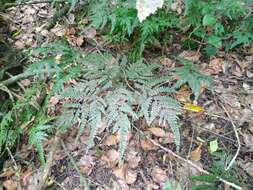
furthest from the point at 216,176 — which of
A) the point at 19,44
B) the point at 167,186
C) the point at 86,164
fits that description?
the point at 19,44

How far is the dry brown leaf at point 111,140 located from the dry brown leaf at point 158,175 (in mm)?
299

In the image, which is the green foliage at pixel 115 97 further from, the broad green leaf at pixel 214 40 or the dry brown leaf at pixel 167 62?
the broad green leaf at pixel 214 40

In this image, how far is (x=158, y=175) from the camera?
2.08m

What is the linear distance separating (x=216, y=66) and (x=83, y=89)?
40.6 inches

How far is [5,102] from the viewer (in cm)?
226

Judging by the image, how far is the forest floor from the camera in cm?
206

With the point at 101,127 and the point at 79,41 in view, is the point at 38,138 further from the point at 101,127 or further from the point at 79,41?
the point at 79,41

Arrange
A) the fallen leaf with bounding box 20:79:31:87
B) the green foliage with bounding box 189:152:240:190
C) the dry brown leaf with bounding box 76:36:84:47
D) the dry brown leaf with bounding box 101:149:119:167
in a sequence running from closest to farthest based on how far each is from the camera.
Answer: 1. the green foliage with bounding box 189:152:240:190
2. the dry brown leaf with bounding box 101:149:119:167
3. the fallen leaf with bounding box 20:79:31:87
4. the dry brown leaf with bounding box 76:36:84:47

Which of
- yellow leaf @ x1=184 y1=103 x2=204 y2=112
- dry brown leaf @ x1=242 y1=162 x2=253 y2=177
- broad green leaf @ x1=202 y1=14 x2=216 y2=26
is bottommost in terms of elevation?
dry brown leaf @ x1=242 y1=162 x2=253 y2=177

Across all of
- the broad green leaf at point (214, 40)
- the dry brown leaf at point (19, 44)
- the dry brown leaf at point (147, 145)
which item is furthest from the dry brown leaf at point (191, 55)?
the dry brown leaf at point (19, 44)

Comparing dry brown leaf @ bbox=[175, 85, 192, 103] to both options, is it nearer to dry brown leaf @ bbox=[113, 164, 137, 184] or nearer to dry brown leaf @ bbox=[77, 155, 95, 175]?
dry brown leaf @ bbox=[113, 164, 137, 184]

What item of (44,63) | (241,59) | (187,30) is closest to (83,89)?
(44,63)

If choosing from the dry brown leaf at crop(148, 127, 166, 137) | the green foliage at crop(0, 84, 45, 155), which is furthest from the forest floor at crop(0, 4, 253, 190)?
the green foliage at crop(0, 84, 45, 155)

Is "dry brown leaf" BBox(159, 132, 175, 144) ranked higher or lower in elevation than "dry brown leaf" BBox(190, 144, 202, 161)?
higher
